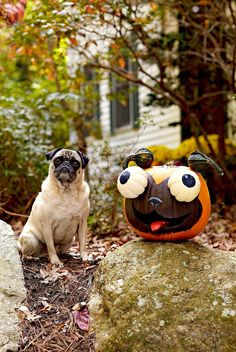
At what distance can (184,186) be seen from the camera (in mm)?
3689

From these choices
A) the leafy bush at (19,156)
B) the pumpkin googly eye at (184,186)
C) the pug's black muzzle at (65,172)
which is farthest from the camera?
the leafy bush at (19,156)

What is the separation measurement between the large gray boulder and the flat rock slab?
539 millimetres

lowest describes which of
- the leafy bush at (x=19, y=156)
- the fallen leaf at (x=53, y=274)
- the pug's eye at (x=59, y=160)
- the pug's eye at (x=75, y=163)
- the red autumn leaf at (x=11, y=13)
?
the fallen leaf at (x=53, y=274)

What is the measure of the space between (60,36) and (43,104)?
7.11 ft

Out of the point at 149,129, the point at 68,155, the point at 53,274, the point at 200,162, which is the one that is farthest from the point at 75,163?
the point at 149,129

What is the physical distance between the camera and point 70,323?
3898 millimetres

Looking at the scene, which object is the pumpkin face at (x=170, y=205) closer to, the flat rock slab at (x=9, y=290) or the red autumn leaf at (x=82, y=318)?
the red autumn leaf at (x=82, y=318)

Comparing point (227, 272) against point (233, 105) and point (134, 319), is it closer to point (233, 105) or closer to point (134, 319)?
point (134, 319)

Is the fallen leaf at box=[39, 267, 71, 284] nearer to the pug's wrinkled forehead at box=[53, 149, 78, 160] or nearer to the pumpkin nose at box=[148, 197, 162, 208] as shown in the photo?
the pug's wrinkled forehead at box=[53, 149, 78, 160]

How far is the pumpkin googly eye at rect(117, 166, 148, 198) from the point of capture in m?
3.76

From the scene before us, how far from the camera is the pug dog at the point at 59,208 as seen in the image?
4.36m

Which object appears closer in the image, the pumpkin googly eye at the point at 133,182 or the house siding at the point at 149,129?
the pumpkin googly eye at the point at 133,182

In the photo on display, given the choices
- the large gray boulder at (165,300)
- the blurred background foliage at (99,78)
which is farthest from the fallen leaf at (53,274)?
the blurred background foliage at (99,78)

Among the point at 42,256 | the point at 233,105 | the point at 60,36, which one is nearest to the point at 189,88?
the point at 233,105
